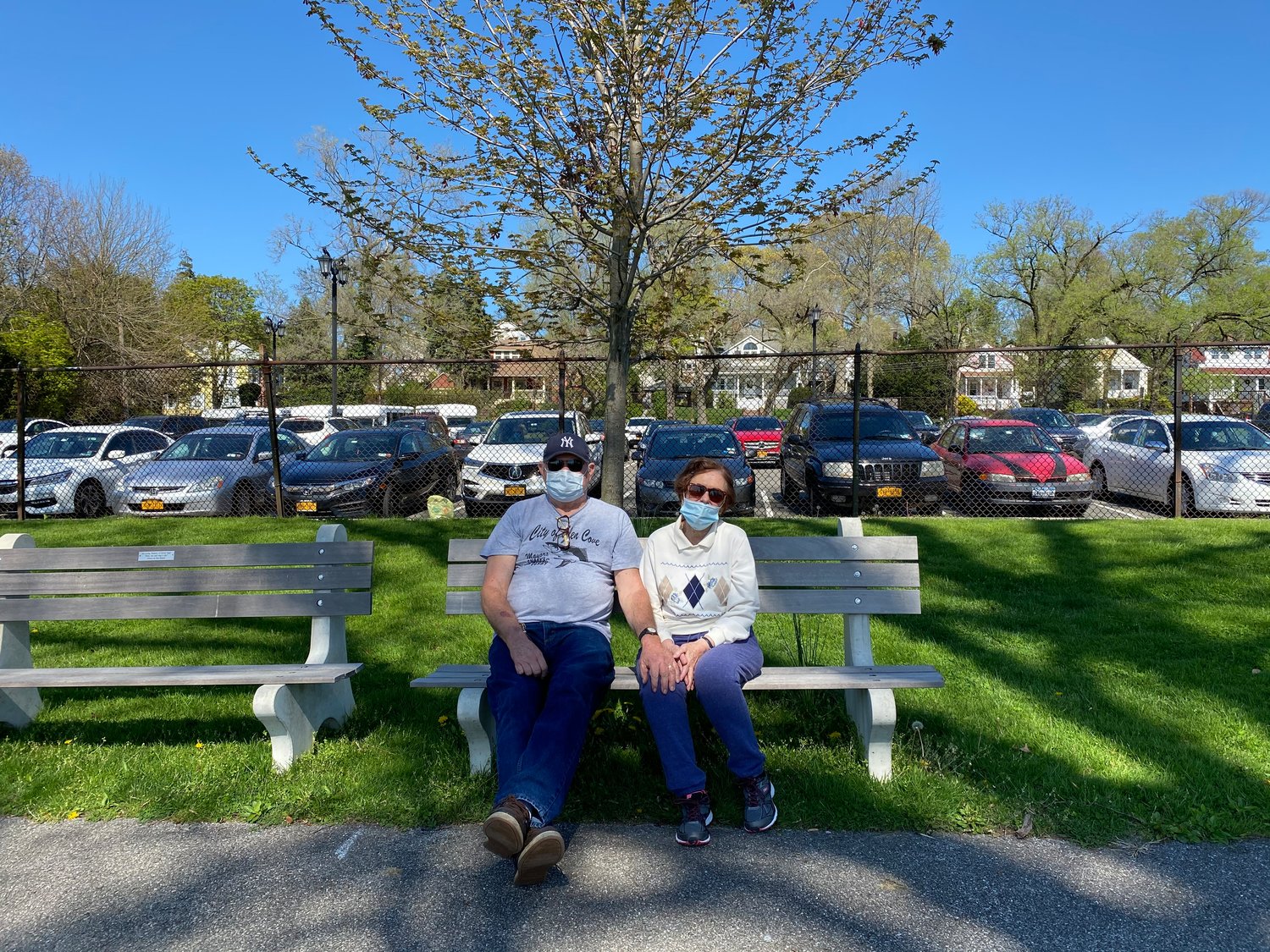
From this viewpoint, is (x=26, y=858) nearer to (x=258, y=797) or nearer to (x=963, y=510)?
(x=258, y=797)

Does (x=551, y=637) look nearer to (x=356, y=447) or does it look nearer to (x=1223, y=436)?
(x=356, y=447)

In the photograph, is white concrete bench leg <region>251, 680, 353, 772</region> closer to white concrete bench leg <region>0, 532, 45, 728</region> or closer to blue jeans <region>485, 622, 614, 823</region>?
blue jeans <region>485, 622, 614, 823</region>

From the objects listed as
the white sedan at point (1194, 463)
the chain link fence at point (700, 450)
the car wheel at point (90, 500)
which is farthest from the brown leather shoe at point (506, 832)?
the car wheel at point (90, 500)

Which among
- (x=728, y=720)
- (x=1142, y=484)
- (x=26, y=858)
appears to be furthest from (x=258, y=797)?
(x=1142, y=484)

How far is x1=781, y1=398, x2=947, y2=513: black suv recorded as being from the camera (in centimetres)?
1194

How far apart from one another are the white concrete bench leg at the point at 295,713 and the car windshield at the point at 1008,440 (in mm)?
11160

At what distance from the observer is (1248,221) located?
50594 millimetres

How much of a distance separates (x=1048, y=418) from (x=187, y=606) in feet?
66.0

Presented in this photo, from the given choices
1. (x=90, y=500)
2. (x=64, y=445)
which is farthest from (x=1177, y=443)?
(x=64, y=445)

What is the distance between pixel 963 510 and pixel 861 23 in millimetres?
8352

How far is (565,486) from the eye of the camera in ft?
13.6

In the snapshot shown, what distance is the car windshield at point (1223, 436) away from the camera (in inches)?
507

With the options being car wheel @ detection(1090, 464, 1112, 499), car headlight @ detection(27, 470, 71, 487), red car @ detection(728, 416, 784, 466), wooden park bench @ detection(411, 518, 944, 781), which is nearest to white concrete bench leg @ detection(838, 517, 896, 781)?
wooden park bench @ detection(411, 518, 944, 781)

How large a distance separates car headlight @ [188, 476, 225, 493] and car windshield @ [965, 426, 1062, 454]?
34.8 feet
